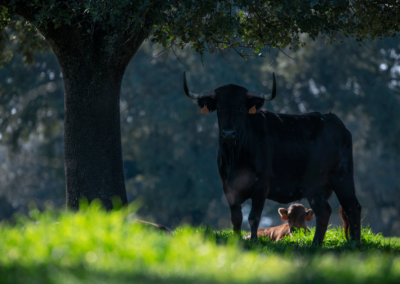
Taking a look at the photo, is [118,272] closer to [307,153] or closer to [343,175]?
[307,153]

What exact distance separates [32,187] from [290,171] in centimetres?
2773

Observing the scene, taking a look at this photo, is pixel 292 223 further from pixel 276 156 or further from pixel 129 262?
pixel 129 262

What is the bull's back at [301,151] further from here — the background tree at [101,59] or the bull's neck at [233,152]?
the background tree at [101,59]

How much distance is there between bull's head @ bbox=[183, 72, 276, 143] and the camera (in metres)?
6.86

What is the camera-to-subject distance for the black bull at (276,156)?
23.3 ft

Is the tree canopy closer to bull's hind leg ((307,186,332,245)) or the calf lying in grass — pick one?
bull's hind leg ((307,186,332,245))

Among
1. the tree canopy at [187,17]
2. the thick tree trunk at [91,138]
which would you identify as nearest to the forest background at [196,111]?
the tree canopy at [187,17]

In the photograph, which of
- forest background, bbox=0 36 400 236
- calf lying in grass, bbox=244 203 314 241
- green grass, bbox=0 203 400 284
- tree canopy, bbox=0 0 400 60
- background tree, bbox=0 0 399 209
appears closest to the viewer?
green grass, bbox=0 203 400 284

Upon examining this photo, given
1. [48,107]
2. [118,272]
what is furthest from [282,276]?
[48,107]

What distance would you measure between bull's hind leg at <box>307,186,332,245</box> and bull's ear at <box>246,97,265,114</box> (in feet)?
6.90

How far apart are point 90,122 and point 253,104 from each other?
8.30 ft

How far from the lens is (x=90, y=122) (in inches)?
264

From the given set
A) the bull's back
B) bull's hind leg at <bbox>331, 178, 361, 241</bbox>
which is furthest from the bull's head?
bull's hind leg at <bbox>331, 178, 361, 241</bbox>

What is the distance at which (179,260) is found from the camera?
335cm
